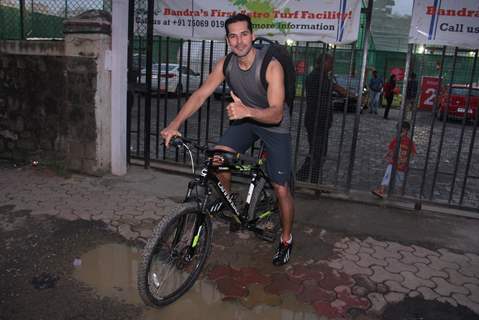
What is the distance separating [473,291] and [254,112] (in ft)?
8.24

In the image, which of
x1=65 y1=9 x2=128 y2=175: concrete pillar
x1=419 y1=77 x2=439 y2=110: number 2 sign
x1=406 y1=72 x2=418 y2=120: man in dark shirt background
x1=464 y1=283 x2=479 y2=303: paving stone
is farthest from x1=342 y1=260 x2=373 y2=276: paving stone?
x1=419 y1=77 x2=439 y2=110: number 2 sign

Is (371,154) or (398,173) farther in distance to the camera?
(371,154)

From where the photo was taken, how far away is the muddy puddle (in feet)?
10.7

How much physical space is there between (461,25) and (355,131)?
5.46ft

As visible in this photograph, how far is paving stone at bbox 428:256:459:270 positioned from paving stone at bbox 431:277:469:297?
0.92 ft

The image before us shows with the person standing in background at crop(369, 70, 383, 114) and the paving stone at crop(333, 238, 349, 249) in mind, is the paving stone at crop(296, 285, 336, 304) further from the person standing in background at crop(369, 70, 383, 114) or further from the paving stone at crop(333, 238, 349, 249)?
the person standing in background at crop(369, 70, 383, 114)

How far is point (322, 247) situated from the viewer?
4.46m

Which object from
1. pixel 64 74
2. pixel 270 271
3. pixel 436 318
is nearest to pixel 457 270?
pixel 436 318

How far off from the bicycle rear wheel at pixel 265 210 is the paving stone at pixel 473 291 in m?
1.75

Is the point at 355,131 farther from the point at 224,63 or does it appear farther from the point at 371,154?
the point at 371,154

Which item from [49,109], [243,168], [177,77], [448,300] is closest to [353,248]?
[448,300]

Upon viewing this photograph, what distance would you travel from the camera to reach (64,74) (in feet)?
20.2

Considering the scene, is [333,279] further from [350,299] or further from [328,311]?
[328,311]

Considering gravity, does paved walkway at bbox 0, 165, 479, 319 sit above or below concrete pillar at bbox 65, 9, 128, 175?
below
